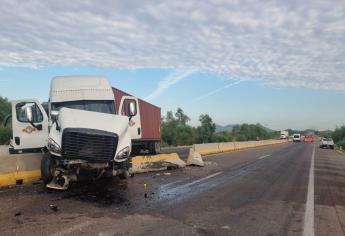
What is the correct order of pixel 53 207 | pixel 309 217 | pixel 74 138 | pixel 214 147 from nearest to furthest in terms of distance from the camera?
pixel 309 217 < pixel 53 207 < pixel 74 138 < pixel 214 147

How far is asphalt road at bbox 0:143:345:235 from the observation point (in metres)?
7.37

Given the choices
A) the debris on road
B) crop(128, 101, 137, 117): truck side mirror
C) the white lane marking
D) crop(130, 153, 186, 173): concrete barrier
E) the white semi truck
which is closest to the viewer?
the white lane marking

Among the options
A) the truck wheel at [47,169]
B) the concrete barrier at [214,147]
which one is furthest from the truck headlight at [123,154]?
the concrete barrier at [214,147]

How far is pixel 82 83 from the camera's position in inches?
556

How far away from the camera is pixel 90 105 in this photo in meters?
13.3

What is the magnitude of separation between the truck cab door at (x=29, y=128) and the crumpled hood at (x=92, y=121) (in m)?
1.80

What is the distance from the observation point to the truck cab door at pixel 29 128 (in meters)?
13.0

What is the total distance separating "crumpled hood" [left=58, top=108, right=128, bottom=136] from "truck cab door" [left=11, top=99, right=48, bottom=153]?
180cm

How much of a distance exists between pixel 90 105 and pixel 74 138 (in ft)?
10.2

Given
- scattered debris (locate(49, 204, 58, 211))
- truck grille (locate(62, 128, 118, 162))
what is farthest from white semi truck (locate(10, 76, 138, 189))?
scattered debris (locate(49, 204, 58, 211))

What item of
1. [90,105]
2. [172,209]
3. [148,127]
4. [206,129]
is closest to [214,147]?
[148,127]

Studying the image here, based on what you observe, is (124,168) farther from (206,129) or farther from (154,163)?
(206,129)

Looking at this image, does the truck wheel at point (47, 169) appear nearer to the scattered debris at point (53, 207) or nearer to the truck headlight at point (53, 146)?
the truck headlight at point (53, 146)

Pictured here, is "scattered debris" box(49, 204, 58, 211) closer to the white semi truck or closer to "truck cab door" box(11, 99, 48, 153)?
the white semi truck
